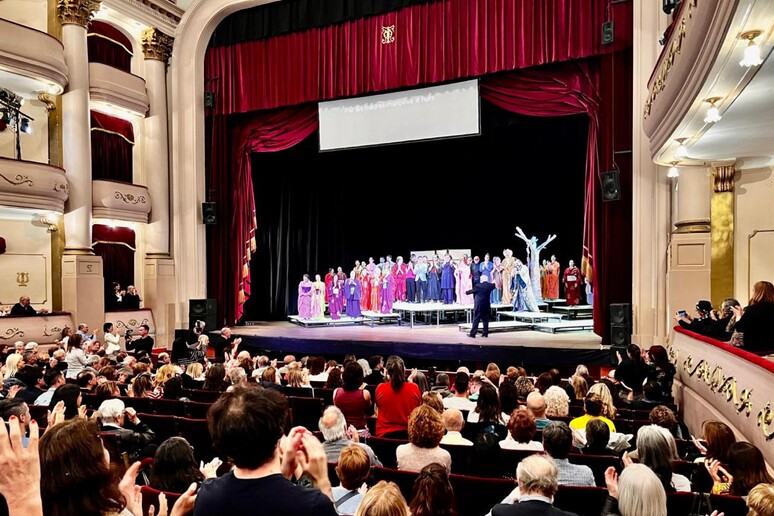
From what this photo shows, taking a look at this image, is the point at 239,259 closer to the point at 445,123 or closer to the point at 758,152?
the point at 445,123

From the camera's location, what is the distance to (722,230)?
8414 millimetres

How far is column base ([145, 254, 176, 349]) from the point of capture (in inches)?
538

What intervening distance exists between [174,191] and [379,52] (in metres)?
6.03


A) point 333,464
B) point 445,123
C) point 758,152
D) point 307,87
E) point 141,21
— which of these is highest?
point 141,21

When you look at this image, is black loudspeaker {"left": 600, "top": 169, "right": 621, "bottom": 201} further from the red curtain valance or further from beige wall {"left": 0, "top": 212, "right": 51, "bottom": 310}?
beige wall {"left": 0, "top": 212, "right": 51, "bottom": 310}

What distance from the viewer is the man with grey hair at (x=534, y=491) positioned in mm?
2160

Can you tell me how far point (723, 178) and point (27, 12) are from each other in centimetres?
1346

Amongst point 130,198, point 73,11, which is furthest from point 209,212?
point 73,11

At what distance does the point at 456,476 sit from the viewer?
302 centimetres

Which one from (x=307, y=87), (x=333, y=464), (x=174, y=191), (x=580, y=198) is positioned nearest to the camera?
(x=333, y=464)

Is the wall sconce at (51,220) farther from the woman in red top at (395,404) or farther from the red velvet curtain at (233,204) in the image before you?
the woman in red top at (395,404)

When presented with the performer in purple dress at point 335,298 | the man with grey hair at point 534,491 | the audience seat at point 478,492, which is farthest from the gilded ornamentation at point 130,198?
the man with grey hair at point 534,491

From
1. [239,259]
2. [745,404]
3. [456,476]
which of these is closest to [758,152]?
[745,404]

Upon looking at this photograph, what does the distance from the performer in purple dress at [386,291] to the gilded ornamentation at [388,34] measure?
18.4ft
